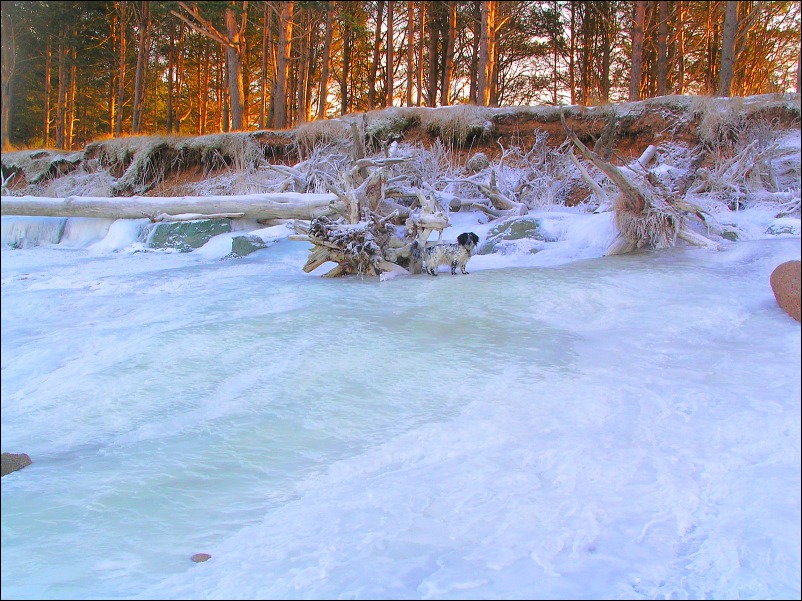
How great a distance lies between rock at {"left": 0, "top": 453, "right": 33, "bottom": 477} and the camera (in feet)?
7.11

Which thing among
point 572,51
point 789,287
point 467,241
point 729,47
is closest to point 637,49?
point 729,47

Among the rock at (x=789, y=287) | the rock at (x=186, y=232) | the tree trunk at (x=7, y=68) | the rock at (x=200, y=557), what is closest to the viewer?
the tree trunk at (x=7, y=68)

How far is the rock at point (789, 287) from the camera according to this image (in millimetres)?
1452

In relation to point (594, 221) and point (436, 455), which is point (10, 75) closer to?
point (436, 455)

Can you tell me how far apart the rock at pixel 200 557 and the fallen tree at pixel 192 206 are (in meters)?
6.46

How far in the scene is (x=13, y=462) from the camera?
87.7 inches

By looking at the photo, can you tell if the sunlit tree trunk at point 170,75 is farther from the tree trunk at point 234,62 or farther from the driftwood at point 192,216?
the driftwood at point 192,216

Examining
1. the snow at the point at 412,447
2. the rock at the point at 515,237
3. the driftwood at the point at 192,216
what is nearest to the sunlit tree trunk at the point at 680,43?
the rock at the point at 515,237

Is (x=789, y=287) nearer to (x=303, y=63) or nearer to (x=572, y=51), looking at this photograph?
(x=303, y=63)

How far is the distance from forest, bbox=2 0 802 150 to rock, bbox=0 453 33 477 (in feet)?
31.7

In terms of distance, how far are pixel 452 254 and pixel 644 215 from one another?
2.08 m

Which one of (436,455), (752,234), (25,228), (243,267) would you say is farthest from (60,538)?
(25,228)

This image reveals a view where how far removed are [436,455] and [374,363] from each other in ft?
3.72

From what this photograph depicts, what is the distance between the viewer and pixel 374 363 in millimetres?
3309
